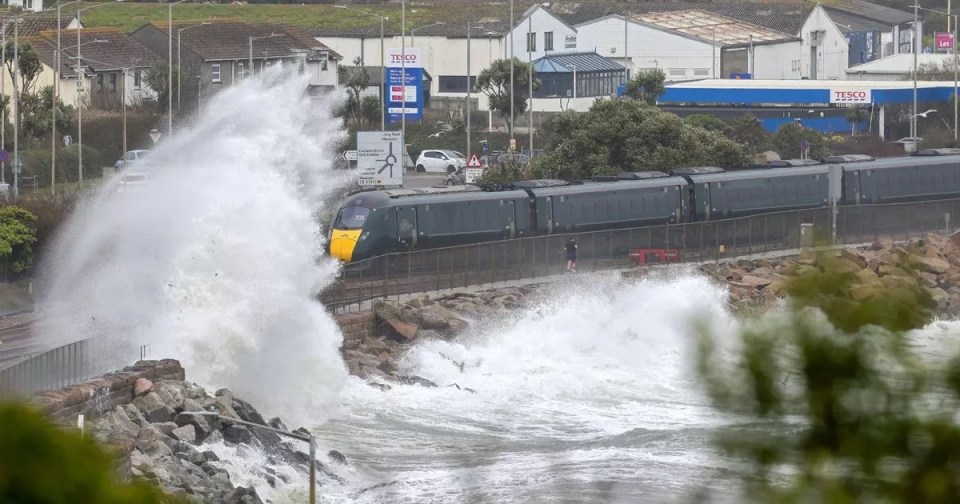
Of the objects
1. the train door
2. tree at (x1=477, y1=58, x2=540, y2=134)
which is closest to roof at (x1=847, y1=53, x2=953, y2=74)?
tree at (x1=477, y1=58, x2=540, y2=134)

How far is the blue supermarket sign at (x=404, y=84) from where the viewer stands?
176 ft

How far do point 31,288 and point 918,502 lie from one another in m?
33.0

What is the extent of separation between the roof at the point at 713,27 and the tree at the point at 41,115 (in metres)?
37.4

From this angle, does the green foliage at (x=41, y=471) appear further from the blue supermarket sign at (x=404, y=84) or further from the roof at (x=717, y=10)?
the roof at (x=717, y=10)

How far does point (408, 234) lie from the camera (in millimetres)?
35844

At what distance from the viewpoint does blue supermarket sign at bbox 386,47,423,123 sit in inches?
2108

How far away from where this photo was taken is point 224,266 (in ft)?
90.9

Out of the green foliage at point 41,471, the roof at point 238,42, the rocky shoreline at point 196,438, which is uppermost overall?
the roof at point 238,42

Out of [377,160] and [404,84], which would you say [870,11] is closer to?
[404,84]

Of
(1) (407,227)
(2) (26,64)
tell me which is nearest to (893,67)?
(2) (26,64)

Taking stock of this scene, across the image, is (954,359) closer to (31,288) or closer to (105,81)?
(31,288)

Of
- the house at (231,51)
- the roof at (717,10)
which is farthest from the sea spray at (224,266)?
the roof at (717,10)

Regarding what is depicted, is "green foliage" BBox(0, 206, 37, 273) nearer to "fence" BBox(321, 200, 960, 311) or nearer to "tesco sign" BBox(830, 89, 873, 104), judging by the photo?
"fence" BBox(321, 200, 960, 311)

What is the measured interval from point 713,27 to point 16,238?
203ft
